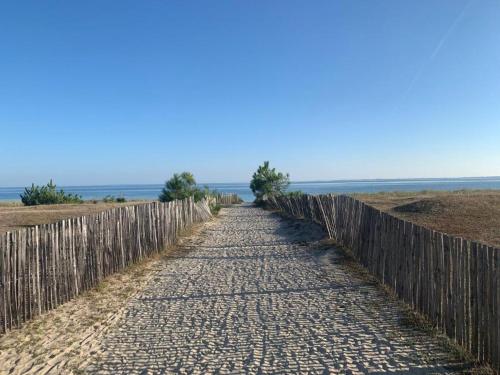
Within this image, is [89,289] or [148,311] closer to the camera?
[148,311]

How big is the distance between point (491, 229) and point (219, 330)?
454 inches

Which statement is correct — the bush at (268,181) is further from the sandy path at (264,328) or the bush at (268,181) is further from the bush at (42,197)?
the sandy path at (264,328)

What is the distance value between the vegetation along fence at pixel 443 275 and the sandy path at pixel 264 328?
0.37 meters

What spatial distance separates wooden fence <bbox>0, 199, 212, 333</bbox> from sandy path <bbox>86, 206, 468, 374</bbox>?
3.81ft

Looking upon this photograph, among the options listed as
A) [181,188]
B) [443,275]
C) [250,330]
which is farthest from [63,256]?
[181,188]

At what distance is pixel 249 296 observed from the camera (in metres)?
7.83

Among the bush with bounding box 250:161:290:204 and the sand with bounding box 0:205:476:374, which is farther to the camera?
the bush with bounding box 250:161:290:204

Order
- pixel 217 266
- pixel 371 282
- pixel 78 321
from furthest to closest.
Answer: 1. pixel 217 266
2. pixel 371 282
3. pixel 78 321

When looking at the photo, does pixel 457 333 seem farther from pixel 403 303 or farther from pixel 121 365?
pixel 121 365

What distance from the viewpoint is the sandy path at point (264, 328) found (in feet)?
15.6

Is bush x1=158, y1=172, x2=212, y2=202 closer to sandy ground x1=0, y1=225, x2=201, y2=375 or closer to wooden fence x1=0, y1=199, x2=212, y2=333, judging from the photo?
wooden fence x1=0, y1=199, x2=212, y2=333

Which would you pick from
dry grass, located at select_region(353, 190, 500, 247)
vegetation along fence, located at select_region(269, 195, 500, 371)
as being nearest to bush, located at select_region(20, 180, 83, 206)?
dry grass, located at select_region(353, 190, 500, 247)

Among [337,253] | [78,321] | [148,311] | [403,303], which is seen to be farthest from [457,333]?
[337,253]

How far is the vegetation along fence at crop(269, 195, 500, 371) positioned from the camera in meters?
4.47
